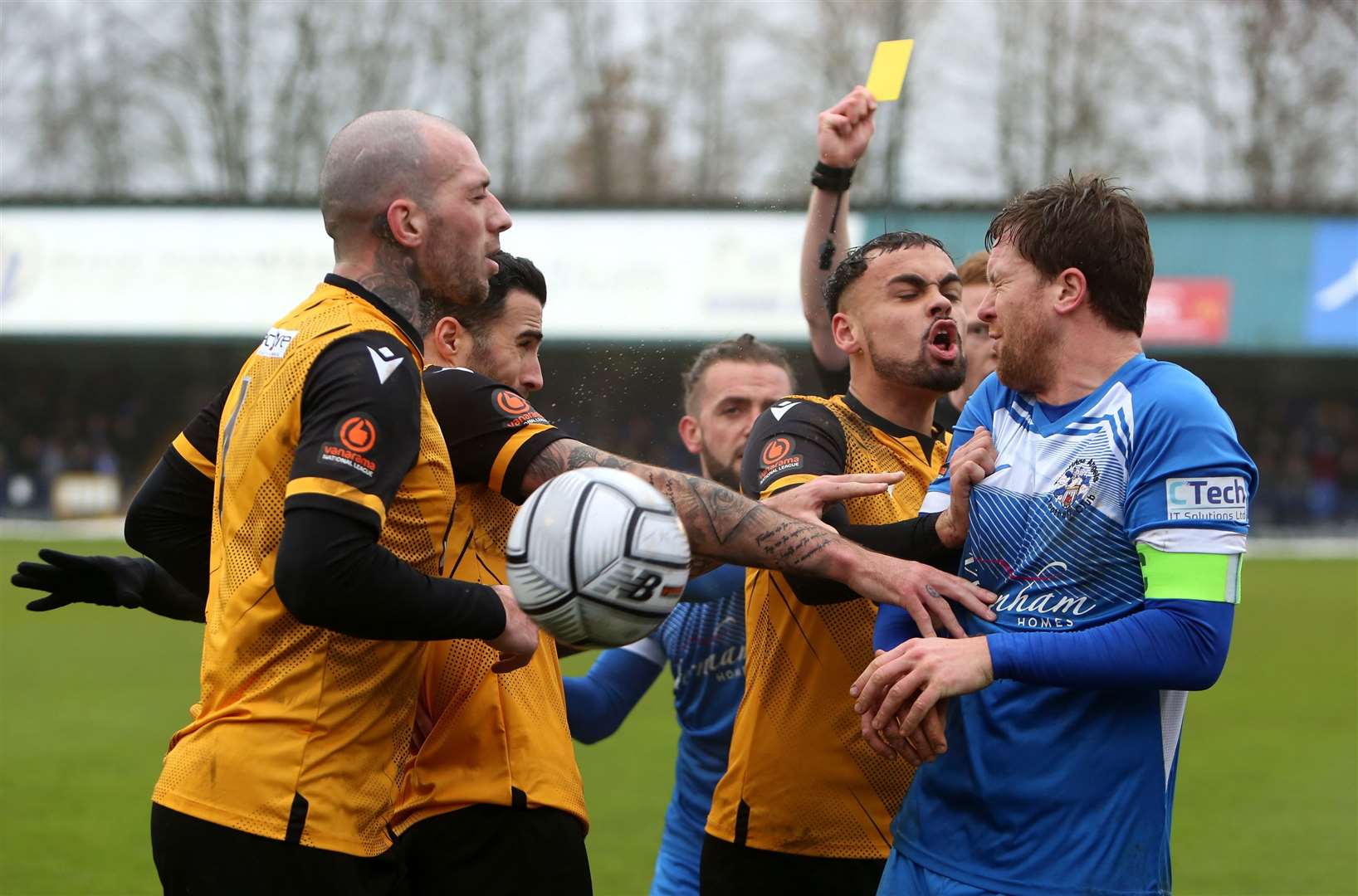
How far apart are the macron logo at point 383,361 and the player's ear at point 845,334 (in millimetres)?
1705

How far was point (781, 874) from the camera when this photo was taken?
4.18 m

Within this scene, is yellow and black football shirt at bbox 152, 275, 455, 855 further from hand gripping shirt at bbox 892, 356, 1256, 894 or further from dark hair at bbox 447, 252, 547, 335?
hand gripping shirt at bbox 892, 356, 1256, 894

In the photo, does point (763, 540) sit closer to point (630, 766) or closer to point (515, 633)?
point (515, 633)

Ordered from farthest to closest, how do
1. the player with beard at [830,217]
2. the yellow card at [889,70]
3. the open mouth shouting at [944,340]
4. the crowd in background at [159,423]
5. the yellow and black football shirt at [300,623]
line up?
the crowd in background at [159,423]
the player with beard at [830,217]
the yellow card at [889,70]
the open mouth shouting at [944,340]
the yellow and black football shirt at [300,623]

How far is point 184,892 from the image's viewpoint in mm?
3164

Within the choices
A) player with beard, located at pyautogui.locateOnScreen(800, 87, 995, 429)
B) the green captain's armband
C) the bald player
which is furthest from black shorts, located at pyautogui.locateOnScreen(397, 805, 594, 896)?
player with beard, located at pyautogui.locateOnScreen(800, 87, 995, 429)

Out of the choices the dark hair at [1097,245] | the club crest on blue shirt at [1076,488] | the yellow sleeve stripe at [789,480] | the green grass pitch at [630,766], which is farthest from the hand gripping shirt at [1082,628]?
the green grass pitch at [630,766]

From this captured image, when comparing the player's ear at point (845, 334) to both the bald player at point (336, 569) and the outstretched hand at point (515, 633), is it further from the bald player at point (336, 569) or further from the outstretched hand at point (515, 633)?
the outstretched hand at point (515, 633)

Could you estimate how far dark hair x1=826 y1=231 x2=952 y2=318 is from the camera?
4391 mm

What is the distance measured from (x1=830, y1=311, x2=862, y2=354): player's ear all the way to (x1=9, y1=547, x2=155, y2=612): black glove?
211cm

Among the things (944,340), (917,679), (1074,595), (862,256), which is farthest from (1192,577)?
(862,256)

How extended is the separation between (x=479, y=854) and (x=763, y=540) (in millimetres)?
1037

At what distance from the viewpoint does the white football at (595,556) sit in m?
3.05

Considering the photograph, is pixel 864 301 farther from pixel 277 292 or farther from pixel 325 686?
pixel 277 292
